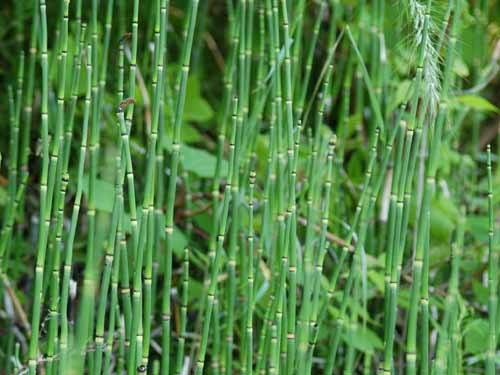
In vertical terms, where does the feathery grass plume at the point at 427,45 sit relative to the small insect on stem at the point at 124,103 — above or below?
above

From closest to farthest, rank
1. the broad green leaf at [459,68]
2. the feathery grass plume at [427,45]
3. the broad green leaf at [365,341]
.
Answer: the feathery grass plume at [427,45] < the broad green leaf at [365,341] < the broad green leaf at [459,68]

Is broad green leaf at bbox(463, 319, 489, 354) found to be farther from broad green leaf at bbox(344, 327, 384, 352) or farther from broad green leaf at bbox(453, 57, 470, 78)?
broad green leaf at bbox(453, 57, 470, 78)

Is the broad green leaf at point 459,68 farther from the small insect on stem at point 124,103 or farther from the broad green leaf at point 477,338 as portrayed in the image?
the small insect on stem at point 124,103

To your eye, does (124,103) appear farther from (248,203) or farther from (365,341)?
(365,341)

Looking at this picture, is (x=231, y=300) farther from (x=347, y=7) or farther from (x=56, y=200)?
(x=347, y=7)

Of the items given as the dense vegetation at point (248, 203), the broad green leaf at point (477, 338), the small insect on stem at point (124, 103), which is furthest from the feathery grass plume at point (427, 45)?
the broad green leaf at point (477, 338)

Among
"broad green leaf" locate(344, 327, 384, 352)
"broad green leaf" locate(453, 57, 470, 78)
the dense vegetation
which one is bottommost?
"broad green leaf" locate(344, 327, 384, 352)

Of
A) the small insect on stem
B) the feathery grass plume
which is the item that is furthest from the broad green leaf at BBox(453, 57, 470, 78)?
the small insect on stem

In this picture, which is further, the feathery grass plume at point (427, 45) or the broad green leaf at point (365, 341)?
the broad green leaf at point (365, 341)

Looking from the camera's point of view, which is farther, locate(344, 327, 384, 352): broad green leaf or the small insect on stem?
locate(344, 327, 384, 352): broad green leaf
